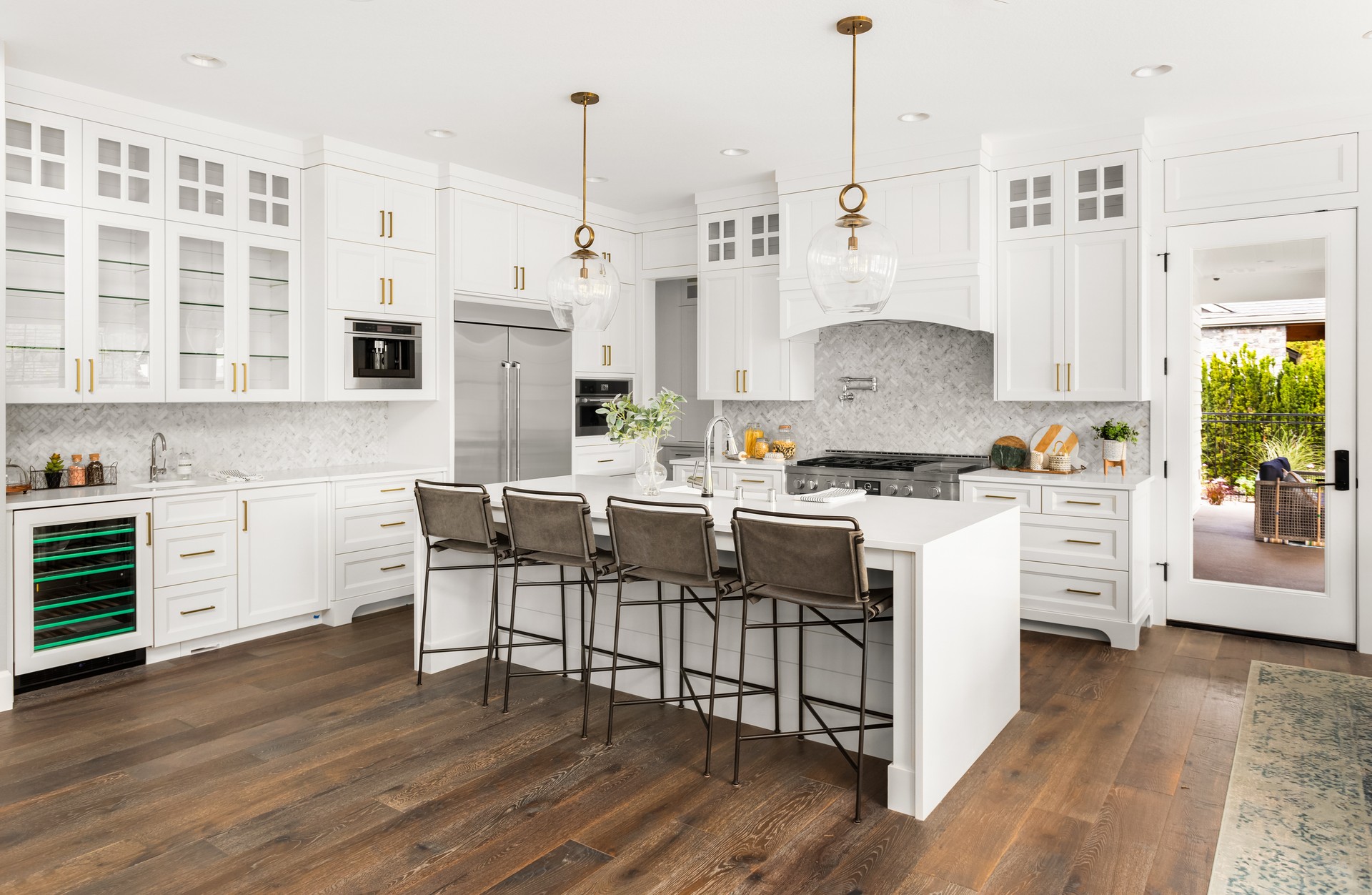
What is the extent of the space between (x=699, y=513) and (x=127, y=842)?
76.1 inches

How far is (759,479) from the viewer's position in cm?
563

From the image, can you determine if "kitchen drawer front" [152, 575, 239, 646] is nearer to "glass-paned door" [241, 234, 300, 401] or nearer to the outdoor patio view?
"glass-paned door" [241, 234, 300, 401]

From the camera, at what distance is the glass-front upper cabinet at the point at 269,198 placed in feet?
15.0

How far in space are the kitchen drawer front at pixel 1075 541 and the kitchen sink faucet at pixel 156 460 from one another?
4419 mm

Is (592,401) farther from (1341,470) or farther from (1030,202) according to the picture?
(1341,470)

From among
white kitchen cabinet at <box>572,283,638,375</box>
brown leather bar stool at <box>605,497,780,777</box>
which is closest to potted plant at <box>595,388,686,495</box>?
brown leather bar stool at <box>605,497,780,777</box>

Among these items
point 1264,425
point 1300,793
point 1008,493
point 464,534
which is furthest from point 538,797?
point 1264,425

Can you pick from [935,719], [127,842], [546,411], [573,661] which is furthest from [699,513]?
[546,411]

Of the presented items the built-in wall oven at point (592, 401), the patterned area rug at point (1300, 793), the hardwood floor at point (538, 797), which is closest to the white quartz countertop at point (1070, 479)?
the hardwood floor at point (538, 797)

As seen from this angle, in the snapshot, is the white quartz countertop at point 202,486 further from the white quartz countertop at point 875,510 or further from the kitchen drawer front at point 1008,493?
the kitchen drawer front at point 1008,493

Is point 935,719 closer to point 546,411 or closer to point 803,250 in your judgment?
point 803,250

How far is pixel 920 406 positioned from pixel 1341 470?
221 centimetres

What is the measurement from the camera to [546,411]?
5.87 meters

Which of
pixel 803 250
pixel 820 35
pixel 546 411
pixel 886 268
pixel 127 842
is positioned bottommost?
pixel 127 842
